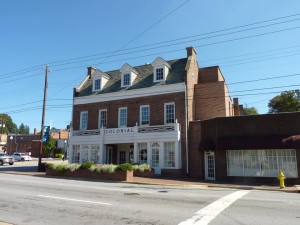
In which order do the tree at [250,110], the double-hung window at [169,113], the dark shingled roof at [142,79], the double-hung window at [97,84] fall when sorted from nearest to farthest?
1. the double-hung window at [169,113]
2. the dark shingled roof at [142,79]
3. the double-hung window at [97,84]
4. the tree at [250,110]

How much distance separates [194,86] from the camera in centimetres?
2838

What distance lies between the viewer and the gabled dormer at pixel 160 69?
28.0 m

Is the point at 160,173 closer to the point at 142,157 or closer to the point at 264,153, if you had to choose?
the point at 142,157

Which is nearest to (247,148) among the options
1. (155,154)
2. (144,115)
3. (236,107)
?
(155,154)

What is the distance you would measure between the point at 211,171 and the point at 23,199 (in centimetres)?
1612

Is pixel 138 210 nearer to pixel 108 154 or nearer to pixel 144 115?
pixel 144 115

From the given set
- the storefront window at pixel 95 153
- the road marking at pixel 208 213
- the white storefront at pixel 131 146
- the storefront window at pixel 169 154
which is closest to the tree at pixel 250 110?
the white storefront at pixel 131 146

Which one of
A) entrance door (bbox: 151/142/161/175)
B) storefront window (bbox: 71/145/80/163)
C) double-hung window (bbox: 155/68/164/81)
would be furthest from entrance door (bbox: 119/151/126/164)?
double-hung window (bbox: 155/68/164/81)

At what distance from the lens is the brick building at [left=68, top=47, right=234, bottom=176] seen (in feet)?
84.1

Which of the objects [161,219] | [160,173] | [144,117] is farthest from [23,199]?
[144,117]

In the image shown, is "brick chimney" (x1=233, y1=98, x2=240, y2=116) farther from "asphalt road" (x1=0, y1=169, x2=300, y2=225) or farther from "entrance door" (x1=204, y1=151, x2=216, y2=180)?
"asphalt road" (x1=0, y1=169, x2=300, y2=225)

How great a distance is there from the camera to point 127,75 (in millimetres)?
30141

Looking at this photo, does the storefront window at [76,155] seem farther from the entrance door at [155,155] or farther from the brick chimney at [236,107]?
the brick chimney at [236,107]

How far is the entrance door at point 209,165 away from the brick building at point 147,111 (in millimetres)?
1560
